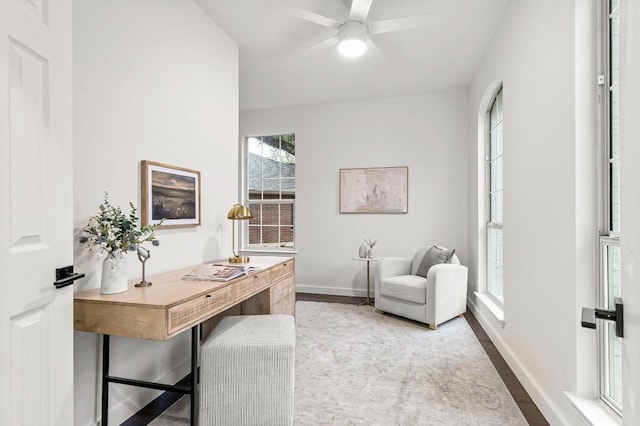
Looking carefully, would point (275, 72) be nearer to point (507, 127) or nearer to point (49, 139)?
point (507, 127)

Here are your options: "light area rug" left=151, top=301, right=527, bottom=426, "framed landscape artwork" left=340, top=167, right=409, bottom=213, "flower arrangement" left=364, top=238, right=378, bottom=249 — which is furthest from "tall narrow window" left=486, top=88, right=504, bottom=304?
"flower arrangement" left=364, top=238, right=378, bottom=249

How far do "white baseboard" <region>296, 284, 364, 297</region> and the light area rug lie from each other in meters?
1.13

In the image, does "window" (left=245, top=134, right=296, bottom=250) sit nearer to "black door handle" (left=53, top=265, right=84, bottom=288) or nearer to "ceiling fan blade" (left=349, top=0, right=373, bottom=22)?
"ceiling fan blade" (left=349, top=0, right=373, bottom=22)

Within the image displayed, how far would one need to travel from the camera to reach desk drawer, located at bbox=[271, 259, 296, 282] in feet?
8.75

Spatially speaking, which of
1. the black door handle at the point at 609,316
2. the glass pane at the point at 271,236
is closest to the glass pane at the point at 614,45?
the black door handle at the point at 609,316

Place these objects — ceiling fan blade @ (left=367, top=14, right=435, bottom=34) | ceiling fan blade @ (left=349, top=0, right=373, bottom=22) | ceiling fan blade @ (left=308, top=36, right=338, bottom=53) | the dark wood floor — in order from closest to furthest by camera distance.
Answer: the dark wood floor → ceiling fan blade @ (left=349, top=0, right=373, bottom=22) → ceiling fan blade @ (left=367, top=14, right=435, bottom=34) → ceiling fan blade @ (left=308, top=36, right=338, bottom=53)

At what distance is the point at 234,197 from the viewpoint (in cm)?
316

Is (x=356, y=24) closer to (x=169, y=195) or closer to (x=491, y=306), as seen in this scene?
(x=169, y=195)

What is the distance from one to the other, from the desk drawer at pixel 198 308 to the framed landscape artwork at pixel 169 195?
2.21ft

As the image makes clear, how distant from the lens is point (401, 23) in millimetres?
2539

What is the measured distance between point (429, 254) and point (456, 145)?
1.54m

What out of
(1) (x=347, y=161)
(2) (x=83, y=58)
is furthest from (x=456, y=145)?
(2) (x=83, y=58)

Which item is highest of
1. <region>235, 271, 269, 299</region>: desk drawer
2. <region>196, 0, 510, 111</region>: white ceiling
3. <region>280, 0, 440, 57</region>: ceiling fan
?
<region>196, 0, 510, 111</region>: white ceiling

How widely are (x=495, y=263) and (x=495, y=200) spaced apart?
649 millimetres
